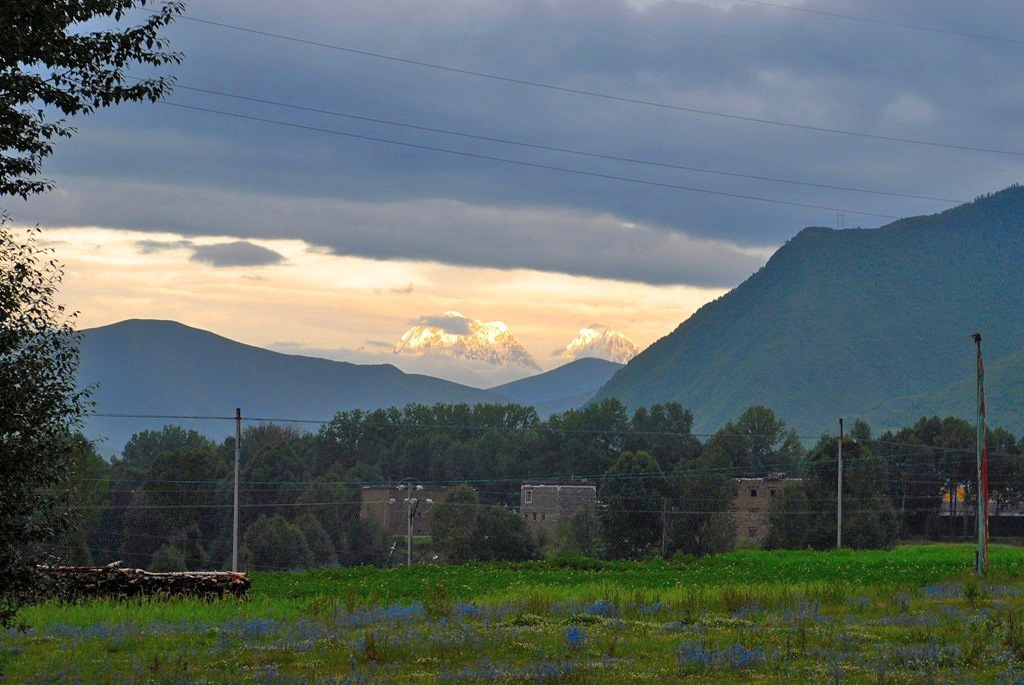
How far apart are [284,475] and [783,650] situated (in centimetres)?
13421

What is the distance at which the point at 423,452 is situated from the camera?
198 meters

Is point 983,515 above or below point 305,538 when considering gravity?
above

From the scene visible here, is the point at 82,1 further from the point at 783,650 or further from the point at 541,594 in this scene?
the point at 541,594

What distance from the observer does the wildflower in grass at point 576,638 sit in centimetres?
2492

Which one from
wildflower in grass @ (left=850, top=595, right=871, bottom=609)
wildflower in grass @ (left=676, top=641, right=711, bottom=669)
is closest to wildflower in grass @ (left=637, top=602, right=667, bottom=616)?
wildflower in grass @ (left=850, top=595, right=871, bottom=609)

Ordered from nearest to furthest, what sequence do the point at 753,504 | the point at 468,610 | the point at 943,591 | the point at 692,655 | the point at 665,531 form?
1. the point at 692,655
2. the point at 468,610
3. the point at 943,591
4. the point at 665,531
5. the point at 753,504

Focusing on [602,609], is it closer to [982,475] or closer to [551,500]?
[982,475]

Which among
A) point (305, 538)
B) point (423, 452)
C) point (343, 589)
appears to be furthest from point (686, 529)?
point (343, 589)

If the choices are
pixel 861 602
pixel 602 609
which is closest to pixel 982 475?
pixel 861 602

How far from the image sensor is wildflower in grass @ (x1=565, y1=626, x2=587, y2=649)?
81.8 ft

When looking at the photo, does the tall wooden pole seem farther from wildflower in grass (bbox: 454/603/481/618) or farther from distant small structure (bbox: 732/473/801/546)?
distant small structure (bbox: 732/473/801/546)

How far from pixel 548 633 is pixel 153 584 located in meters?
14.9

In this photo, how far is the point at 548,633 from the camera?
27.0 meters

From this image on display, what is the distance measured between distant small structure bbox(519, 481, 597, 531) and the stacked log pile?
121833 millimetres
